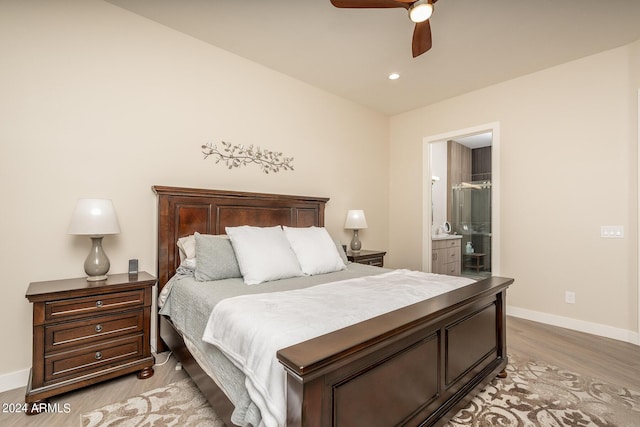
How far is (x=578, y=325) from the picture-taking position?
10.4ft

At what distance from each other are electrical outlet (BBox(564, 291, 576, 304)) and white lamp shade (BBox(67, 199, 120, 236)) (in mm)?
4290

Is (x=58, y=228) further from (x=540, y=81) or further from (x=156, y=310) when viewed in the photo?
(x=540, y=81)

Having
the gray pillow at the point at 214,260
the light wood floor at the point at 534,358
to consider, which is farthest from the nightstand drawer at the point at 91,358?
the gray pillow at the point at 214,260

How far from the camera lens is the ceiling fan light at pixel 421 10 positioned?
1.84 meters

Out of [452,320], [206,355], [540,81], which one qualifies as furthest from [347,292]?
[540,81]

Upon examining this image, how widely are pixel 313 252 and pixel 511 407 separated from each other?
1692 mm

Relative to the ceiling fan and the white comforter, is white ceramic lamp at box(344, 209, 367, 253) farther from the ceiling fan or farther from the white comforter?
the ceiling fan

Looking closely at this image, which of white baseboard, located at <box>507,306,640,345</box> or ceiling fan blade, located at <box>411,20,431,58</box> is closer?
ceiling fan blade, located at <box>411,20,431,58</box>

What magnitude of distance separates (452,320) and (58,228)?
2747 millimetres

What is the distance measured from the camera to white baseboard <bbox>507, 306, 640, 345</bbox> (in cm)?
288

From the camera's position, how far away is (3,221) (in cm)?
205

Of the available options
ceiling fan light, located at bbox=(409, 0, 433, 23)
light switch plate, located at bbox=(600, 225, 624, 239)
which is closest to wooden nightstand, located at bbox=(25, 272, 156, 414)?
ceiling fan light, located at bbox=(409, 0, 433, 23)

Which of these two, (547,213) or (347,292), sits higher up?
(547,213)

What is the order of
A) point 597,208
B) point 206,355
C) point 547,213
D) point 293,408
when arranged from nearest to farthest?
point 293,408, point 206,355, point 597,208, point 547,213
